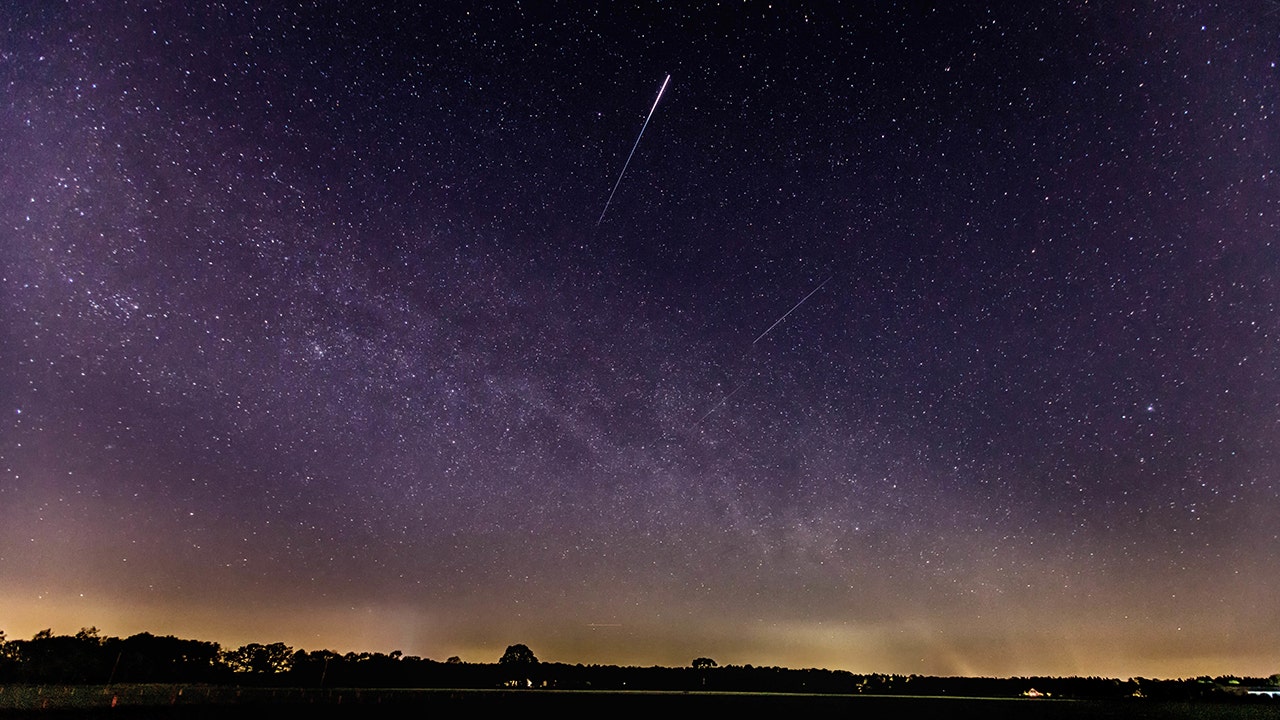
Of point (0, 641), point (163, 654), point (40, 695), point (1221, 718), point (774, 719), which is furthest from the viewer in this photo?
point (163, 654)

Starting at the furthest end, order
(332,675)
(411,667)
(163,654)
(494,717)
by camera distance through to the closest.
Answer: (411,667) < (332,675) < (163,654) < (494,717)

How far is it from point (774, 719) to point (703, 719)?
583cm

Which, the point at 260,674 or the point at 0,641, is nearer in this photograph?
the point at 0,641

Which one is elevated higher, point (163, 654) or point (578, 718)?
point (163, 654)

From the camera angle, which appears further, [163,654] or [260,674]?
[260,674]

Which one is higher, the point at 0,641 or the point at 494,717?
the point at 0,641

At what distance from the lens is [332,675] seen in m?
144

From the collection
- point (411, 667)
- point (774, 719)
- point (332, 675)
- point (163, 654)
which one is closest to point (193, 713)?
point (774, 719)

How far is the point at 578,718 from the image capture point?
45.1 metres

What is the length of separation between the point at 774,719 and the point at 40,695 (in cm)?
5863

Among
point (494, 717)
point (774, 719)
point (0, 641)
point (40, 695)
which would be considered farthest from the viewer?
point (0, 641)

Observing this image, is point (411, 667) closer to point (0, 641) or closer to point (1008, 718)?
point (0, 641)

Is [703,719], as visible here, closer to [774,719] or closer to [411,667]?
[774,719]

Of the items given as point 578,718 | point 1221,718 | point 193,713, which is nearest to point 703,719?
point 578,718
